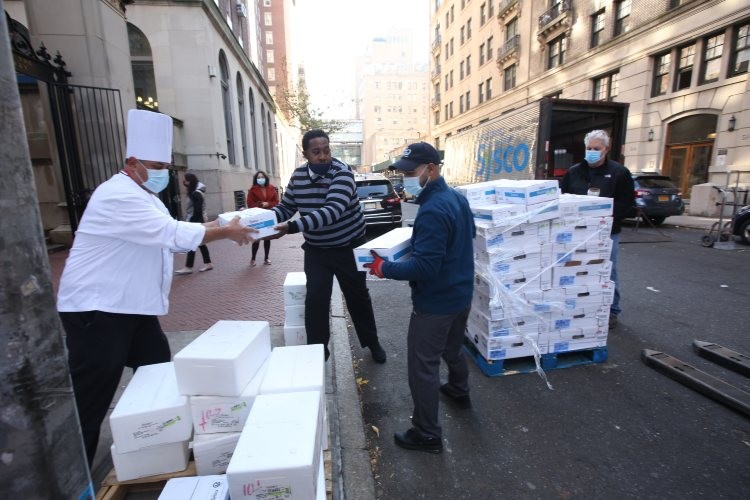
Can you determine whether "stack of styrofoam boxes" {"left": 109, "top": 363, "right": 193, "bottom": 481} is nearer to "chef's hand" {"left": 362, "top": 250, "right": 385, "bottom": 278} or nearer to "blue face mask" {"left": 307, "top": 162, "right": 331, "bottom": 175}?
"chef's hand" {"left": 362, "top": 250, "right": 385, "bottom": 278}

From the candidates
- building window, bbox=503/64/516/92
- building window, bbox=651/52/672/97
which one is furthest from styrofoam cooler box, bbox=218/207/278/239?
building window, bbox=503/64/516/92

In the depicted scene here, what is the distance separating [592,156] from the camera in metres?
4.69

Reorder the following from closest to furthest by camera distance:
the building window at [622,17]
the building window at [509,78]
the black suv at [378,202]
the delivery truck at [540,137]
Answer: the delivery truck at [540,137] < the black suv at [378,202] < the building window at [622,17] < the building window at [509,78]

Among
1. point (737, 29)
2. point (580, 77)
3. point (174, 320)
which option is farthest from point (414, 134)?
point (174, 320)

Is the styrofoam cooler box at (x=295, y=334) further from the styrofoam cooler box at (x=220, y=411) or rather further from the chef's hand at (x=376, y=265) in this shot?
the styrofoam cooler box at (x=220, y=411)

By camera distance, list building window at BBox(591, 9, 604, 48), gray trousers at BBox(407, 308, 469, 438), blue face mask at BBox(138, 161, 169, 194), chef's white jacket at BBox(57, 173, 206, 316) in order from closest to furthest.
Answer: chef's white jacket at BBox(57, 173, 206, 316) → blue face mask at BBox(138, 161, 169, 194) → gray trousers at BBox(407, 308, 469, 438) → building window at BBox(591, 9, 604, 48)

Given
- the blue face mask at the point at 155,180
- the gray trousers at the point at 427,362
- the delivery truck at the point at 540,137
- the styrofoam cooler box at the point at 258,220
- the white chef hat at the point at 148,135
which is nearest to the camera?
the white chef hat at the point at 148,135

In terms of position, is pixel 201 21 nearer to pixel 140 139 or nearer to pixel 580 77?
pixel 140 139

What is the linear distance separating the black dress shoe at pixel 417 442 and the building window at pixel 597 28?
2581cm

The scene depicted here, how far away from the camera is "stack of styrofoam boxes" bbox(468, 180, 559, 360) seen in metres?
3.50

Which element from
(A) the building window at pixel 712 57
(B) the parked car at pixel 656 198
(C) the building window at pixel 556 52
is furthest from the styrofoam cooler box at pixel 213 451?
(C) the building window at pixel 556 52

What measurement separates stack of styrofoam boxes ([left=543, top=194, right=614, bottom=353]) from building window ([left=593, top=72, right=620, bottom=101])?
21.2 metres

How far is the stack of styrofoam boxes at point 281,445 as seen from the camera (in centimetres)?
162

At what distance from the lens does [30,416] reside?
3.46 ft
